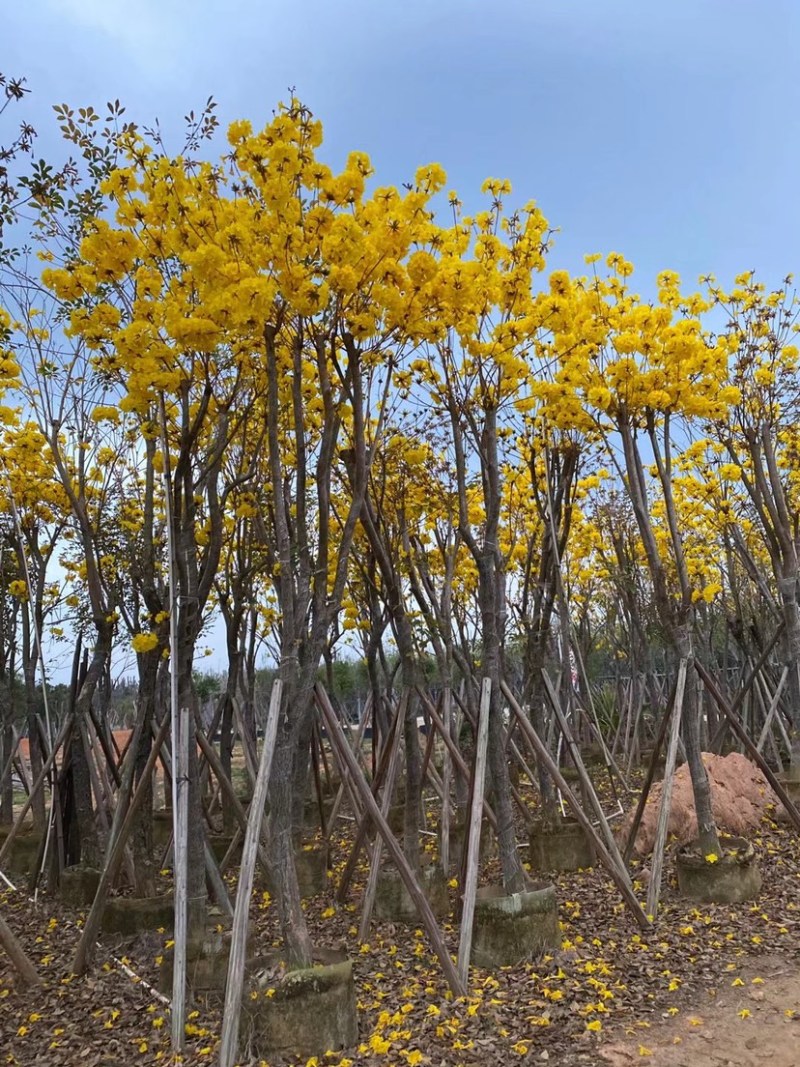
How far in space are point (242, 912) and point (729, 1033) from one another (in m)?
2.29

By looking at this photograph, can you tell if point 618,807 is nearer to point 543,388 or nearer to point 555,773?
point 555,773

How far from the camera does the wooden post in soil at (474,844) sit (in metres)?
4.12

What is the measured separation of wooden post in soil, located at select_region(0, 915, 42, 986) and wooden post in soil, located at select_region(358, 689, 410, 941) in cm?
190

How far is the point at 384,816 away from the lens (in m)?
4.61

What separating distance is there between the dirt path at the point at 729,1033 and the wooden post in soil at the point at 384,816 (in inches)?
68.6

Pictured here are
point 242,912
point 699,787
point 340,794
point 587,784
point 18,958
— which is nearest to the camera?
point 242,912

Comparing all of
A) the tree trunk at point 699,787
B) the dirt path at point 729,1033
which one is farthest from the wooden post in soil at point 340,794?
the dirt path at point 729,1033

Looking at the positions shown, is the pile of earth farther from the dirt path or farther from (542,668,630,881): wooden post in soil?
the dirt path

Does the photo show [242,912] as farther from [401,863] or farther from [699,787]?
[699,787]

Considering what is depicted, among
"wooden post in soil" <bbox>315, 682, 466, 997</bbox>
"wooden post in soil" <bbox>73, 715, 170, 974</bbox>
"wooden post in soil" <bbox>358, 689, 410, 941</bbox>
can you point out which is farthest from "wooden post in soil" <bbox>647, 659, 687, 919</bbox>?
"wooden post in soil" <bbox>73, 715, 170, 974</bbox>

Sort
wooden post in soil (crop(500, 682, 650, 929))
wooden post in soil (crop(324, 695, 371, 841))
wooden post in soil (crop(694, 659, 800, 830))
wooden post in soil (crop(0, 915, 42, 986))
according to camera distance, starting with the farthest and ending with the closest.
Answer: wooden post in soil (crop(324, 695, 371, 841)) < wooden post in soil (crop(694, 659, 800, 830)) < wooden post in soil (crop(500, 682, 650, 929)) < wooden post in soil (crop(0, 915, 42, 986))

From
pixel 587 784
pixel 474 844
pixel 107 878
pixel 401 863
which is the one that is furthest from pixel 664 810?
pixel 107 878

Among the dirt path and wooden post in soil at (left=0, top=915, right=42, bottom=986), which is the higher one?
wooden post in soil at (left=0, top=915, right=42, bottom=986)

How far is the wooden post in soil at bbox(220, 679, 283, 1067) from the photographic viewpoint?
131 inches
